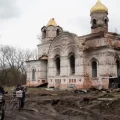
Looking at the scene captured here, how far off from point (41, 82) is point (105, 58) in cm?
1437

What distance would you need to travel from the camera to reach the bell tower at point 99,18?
39.1 meters

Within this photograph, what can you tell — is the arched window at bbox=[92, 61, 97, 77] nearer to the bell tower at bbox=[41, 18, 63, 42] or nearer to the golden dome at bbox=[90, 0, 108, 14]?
the golden dome at bbox=[90, 0, 108, 14]

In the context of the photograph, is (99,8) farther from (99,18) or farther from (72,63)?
(72,63)

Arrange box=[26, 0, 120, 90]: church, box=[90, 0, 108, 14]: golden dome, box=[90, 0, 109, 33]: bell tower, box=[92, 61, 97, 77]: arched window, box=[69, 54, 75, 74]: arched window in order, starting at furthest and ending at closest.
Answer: box=[90, 0, 108, 14]: golden dome
box=[90, 0, 109, 33]: bell tower
box=[69, 54, 75, 74]: arched window
box=[92, 61, 97, 77]: arched window
box=[26, 0, 120, 90]: church

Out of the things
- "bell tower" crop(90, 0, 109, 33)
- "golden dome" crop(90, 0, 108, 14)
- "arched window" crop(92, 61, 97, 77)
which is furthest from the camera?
"golden dome" crop(90, 0, 108, 14)

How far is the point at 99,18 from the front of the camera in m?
39.2

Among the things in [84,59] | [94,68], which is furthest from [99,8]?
[94,68]

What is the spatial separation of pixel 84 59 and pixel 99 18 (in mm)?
8571

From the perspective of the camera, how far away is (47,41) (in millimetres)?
45781

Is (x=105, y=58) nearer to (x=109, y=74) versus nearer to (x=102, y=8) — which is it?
(x=109, y=74)

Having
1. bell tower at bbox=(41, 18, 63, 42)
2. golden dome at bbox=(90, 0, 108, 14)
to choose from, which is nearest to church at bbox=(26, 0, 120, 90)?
golden dome at bbox=(90, 0, 108, 14)

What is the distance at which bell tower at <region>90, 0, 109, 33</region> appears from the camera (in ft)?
128

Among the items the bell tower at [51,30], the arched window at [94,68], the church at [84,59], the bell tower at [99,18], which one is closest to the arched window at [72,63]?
the church at [84,59]

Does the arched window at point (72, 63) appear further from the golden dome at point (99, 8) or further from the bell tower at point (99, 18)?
the golden dome at point (99, 8)
